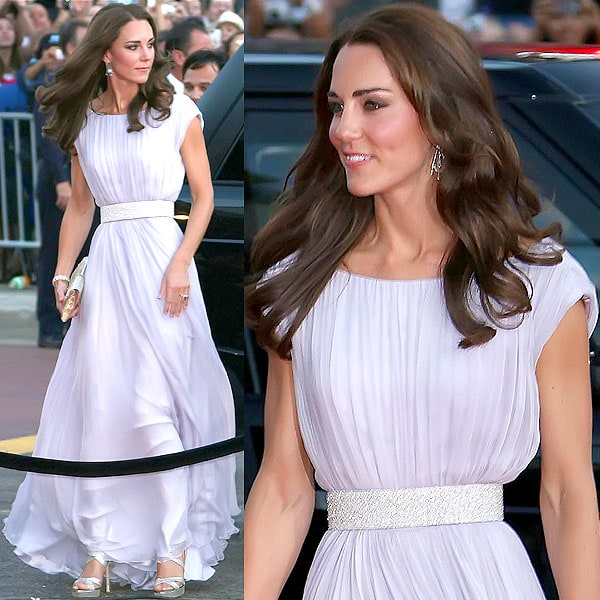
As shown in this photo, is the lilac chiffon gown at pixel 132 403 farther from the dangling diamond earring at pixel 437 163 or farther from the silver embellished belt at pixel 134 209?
the dangling diamond earring at pixel 437 163

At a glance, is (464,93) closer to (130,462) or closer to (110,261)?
(110,261)

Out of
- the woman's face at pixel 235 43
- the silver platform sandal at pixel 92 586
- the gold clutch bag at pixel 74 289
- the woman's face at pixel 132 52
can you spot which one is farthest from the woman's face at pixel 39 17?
the silver platform sandal at pixel 92 586

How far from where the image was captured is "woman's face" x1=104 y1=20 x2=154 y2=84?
87.9 inches

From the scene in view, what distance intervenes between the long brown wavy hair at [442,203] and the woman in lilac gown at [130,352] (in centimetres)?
50

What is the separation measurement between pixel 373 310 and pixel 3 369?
1038mm

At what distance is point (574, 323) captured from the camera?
1.62m

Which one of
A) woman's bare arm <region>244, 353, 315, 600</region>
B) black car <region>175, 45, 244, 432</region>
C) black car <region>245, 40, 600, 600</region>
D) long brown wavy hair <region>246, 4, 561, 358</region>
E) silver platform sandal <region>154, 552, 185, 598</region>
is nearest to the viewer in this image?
long brown wavy hair <region>246, 4, 561, 358</region>

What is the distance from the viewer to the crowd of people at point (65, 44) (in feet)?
7.26

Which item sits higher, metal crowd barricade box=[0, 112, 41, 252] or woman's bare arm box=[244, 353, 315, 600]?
metal crowd barricade box=[0, 112, 41, 252]

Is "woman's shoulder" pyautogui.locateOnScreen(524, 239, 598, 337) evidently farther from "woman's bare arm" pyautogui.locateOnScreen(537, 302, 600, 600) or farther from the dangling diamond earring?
the dangling diamond earring

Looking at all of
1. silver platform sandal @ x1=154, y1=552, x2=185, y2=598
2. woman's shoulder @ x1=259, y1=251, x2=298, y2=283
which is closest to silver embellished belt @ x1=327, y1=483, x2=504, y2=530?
woman's shoulder @ x1=259, y1=251, x2=298, y2=283

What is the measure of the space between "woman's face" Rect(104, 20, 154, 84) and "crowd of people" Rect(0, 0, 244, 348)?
0.10ft

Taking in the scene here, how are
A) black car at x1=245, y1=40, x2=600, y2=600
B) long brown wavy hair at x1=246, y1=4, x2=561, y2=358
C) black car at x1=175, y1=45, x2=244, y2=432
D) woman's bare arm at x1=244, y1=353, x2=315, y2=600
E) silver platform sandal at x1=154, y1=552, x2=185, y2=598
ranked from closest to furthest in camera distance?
long brown wavy hair at x1=246, y1=4, x2=561, y2=358, woman's bare arm at x1=244, y1=353, x2=315, y2=600, black car at x1=245, y1=40, x2=600, y2=600, black car at x1=175, y1=45, x2=244, y2=432, silver platform sandal at x1=154, y1=552, x2=185, y2=598

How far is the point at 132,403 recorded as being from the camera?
233 centimetres
